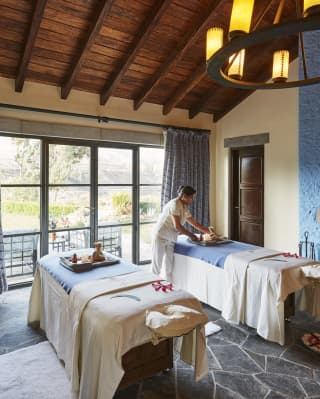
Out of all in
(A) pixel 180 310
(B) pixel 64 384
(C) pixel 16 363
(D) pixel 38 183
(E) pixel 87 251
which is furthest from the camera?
(D) pixel 38 183

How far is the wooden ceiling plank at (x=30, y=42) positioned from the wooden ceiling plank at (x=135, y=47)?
3.50ft

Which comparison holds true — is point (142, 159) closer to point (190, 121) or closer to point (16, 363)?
point (190, 121)

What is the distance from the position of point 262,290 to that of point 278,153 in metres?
2.63

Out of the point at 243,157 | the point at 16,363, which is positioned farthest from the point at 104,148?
the point at 16,363

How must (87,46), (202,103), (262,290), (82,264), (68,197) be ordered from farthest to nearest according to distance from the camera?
1. (202,103)
2. (68,197)
3. (87,46)
4. (262,290)
5. (82,264)

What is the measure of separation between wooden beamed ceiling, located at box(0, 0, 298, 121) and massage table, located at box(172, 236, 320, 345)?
2.36 meters

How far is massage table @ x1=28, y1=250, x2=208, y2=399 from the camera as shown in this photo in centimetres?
177

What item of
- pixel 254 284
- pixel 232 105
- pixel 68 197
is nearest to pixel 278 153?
pixel 232 105

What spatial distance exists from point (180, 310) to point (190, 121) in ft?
13.4

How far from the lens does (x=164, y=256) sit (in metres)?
3.79

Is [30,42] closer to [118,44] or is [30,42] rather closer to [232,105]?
[118,44]

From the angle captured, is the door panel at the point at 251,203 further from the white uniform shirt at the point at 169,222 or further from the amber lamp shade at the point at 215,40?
the amber lamp shade at the point at 215,40

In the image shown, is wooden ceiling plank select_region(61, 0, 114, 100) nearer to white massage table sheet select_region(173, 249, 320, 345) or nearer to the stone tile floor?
white massage table sheet select_region(173, 249, 320, 345)

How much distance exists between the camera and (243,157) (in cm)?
541
